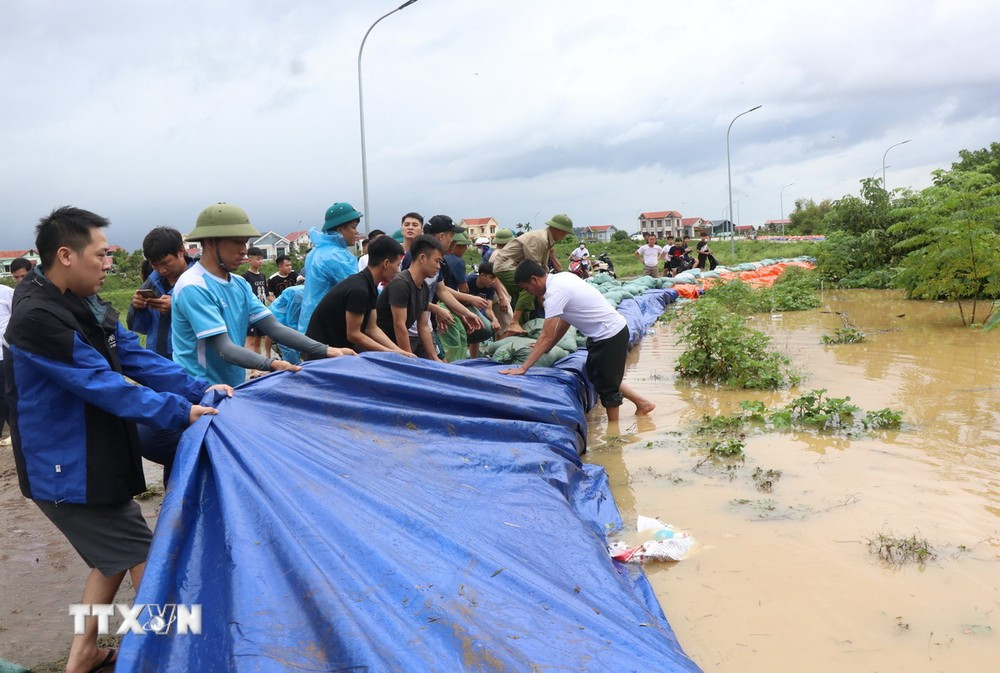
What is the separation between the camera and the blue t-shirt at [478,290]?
7371 millimetres

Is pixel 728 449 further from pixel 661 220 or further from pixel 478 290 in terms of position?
pixel 661 220

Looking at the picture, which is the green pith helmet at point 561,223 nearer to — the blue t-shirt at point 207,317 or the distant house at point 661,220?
the blue t-shirt at point 207,317

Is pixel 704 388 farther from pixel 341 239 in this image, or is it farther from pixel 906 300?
pixel 906 300

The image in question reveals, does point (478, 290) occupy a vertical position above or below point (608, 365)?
above

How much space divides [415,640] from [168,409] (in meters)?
1.16

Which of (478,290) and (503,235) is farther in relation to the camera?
(503,235)

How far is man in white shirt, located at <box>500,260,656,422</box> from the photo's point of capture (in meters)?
5.55

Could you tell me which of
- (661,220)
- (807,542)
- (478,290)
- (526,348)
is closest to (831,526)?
(807,542)

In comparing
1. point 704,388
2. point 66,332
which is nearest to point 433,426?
point 66,332

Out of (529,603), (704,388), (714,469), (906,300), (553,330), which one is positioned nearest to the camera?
(529,603)

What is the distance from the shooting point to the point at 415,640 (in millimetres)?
1862

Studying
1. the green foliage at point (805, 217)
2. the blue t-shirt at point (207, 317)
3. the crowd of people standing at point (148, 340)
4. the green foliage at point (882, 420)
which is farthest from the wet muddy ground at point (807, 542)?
the green foliage at point (805, 217)

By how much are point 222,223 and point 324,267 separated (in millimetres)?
1625

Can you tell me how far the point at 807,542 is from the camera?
3.57m
